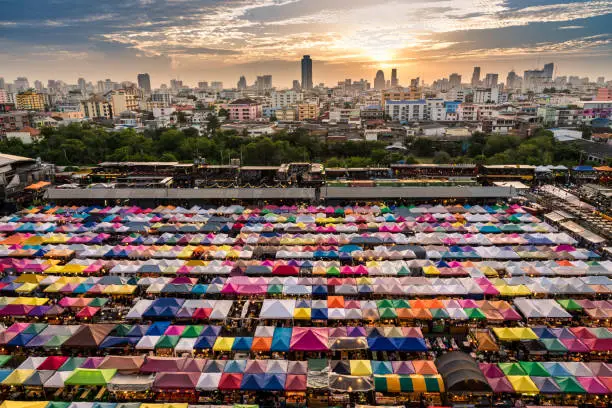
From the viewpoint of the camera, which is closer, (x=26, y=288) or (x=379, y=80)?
(x=26, y=288)

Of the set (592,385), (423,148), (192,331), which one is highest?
(423,148)

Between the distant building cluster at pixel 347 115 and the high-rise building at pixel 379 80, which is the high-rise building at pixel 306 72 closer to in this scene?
the high-rise building at pixel 379 80

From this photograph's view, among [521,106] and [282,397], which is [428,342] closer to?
[282,397]

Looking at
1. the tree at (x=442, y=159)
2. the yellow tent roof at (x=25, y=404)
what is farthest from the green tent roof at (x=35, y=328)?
the tree at (x=442, y=159)

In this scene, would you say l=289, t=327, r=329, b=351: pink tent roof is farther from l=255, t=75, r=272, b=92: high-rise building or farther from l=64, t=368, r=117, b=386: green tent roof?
l=255, t=75, r=272, b=92: high-rise building

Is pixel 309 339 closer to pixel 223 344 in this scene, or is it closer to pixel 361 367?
pixel 361 367

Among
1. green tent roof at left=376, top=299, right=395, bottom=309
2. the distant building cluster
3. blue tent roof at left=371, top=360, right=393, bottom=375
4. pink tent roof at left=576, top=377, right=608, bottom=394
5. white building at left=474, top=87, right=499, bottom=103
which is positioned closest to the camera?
pink tent roof at left=576, top=377, right=608, bottom=394

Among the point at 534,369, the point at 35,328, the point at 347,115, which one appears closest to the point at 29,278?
the point at 35,328

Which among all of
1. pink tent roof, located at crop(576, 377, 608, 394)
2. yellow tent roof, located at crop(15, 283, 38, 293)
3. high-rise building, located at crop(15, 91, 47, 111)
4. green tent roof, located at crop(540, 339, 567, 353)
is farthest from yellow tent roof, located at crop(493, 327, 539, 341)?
high-rise building, located at crop(15, 91, 47, 111)
